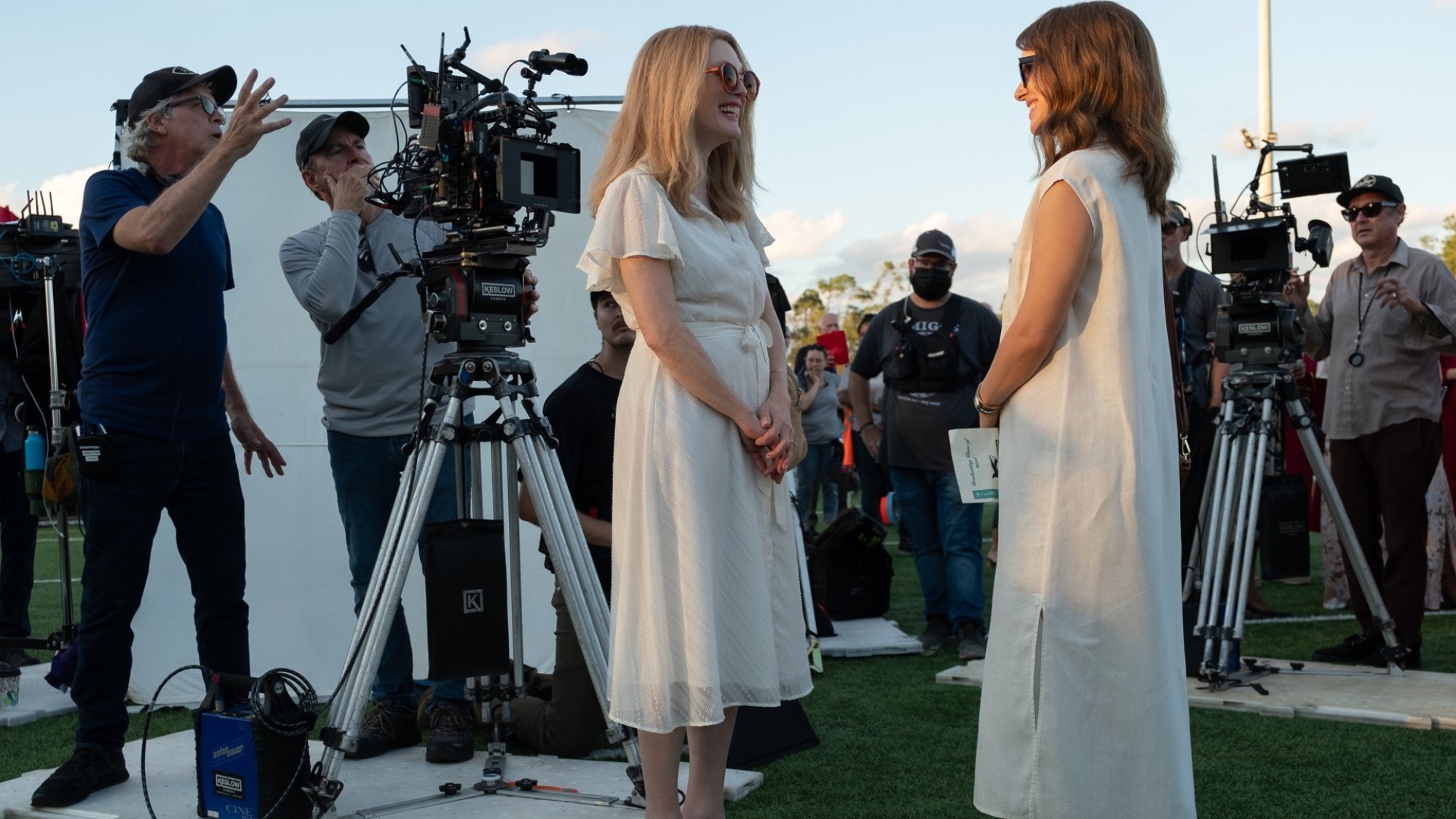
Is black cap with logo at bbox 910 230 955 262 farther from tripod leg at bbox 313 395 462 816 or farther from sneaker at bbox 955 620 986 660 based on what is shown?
tripod leg at bbox 313 395 462 816

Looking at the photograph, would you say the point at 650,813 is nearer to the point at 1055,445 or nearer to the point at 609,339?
the point at 1055,445

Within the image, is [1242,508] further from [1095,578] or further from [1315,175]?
[1095,578]

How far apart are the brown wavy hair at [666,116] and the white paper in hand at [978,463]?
80 cm

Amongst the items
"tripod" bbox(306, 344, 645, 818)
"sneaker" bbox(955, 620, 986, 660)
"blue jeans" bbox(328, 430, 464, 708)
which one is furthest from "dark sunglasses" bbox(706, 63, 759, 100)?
"sneaker" bbox(955, 620, 986, 660)

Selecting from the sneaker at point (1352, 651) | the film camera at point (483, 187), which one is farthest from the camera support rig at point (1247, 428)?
the film camera at point (483, 187)

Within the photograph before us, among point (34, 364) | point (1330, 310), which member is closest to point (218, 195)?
point (34, 364)

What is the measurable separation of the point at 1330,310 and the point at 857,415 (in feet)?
7.85

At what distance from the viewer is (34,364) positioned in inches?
215

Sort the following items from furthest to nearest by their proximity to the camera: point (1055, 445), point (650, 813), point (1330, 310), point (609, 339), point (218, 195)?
point (1330, 310) → point (218, 195) → point (609, 339) → point (650, 813) → point (1055, 445)

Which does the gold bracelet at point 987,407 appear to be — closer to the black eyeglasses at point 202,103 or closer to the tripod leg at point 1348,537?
the black eyeglasses at point 202,103

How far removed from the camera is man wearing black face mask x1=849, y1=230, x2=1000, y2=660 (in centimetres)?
612

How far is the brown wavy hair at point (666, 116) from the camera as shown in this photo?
2799mm

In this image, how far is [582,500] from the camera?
4340 mm

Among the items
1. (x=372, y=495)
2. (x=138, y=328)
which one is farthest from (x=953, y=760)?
(x=138, y=328)
